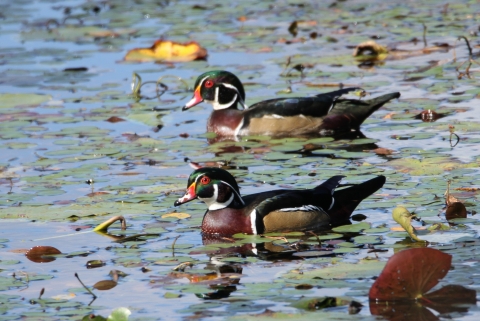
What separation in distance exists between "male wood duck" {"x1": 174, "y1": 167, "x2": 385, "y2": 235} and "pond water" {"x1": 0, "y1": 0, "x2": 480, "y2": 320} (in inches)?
6.3

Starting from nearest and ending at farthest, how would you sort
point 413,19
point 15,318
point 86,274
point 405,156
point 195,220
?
1. point 15,318
2. point 86,274
3. point 195,220
4. point 405,156
5. point 413,19

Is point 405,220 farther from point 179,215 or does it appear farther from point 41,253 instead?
point 41,253

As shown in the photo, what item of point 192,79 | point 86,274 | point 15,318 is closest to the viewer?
point 15,318

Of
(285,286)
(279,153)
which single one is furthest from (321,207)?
(279,153)

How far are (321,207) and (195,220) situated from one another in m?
1.05

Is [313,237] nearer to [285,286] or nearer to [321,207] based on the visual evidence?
[321,207]

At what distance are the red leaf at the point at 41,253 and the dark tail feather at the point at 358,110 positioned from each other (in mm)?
4688

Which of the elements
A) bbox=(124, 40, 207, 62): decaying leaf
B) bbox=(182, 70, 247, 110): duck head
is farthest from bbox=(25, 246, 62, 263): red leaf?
bbox=(124, 40, 207, 62): decaying leaf

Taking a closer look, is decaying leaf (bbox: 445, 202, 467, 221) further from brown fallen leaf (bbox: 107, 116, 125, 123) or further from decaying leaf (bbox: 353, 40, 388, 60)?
decaying leaf (bbox: 353, 40, 388, 60)

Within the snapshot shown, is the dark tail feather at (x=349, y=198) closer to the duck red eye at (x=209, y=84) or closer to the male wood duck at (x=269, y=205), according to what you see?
the male wood duck at (x=269, y=205)

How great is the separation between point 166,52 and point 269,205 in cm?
791

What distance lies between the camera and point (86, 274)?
745 centimetres

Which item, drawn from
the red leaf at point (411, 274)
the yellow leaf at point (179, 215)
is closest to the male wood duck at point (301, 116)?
the yellow leaf at point (179, 215)

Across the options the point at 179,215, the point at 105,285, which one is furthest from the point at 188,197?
the point at 105,285
